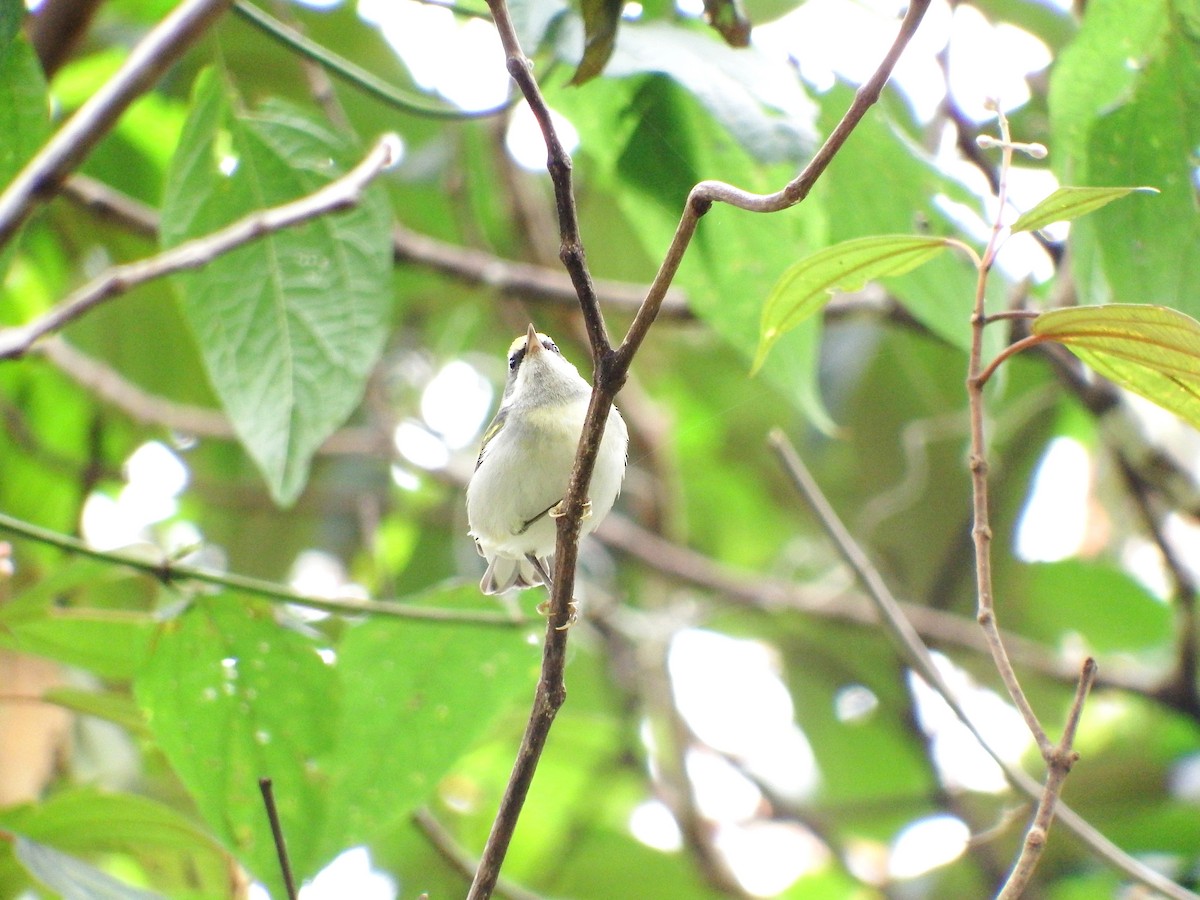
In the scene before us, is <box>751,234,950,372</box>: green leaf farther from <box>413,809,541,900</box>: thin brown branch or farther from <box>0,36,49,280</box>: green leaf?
<box>413,809,541,900</box>: thin brown branch

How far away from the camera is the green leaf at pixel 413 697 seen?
2.41 m

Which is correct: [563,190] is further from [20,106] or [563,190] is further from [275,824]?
[20,106]

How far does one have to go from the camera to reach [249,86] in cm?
404

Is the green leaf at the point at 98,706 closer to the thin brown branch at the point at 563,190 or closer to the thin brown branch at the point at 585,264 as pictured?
the thin brown branch at the point at 585,264

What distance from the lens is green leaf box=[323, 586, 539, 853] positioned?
95.0 inches

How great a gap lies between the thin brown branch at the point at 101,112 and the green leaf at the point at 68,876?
1.08 metres

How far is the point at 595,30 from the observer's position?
70.3 inches

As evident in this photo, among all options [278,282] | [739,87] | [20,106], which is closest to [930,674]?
[739,87]

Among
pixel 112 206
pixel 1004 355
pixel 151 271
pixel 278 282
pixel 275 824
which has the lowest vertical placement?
pixel 275 824

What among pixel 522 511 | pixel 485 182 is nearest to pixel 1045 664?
pixel 522 511

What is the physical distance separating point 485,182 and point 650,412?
1.22 m

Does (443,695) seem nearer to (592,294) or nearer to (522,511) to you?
(522,511)

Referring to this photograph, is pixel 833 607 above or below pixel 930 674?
above

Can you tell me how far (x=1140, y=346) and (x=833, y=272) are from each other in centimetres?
40
